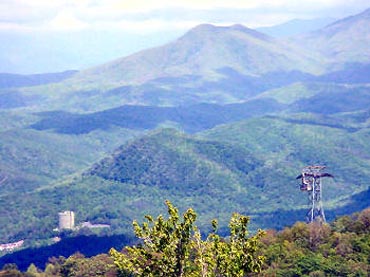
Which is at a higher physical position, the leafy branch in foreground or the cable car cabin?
the cable car cabin

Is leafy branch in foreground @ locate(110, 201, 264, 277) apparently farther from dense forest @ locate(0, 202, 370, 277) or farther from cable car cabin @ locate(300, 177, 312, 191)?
cable car cabin @ locate(300, 177, 312, 191)

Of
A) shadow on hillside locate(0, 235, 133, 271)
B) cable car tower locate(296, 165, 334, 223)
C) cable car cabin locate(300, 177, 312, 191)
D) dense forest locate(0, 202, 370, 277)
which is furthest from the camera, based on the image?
shadow on hillside locate(0, 235, 133, 271)

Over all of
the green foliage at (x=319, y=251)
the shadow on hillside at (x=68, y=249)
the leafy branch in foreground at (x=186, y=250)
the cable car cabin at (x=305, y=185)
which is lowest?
the shadow on hillside at (x=68, y=249)

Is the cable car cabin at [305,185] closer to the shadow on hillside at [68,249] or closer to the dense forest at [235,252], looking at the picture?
the dense forest at [235,252]

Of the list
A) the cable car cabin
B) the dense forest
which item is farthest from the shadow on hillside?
the cable car cabin

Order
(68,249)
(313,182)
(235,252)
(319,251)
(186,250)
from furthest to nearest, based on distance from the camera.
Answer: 1. (68,249)
2. (313,182)
3. (319,251)
4. (186,250)
5. (235,252)

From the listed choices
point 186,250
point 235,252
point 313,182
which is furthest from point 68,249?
point 235,252

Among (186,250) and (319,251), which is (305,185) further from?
(186,250)

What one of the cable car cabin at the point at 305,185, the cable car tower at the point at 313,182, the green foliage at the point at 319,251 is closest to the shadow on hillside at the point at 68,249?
the cable car tower at the point at 313,182
